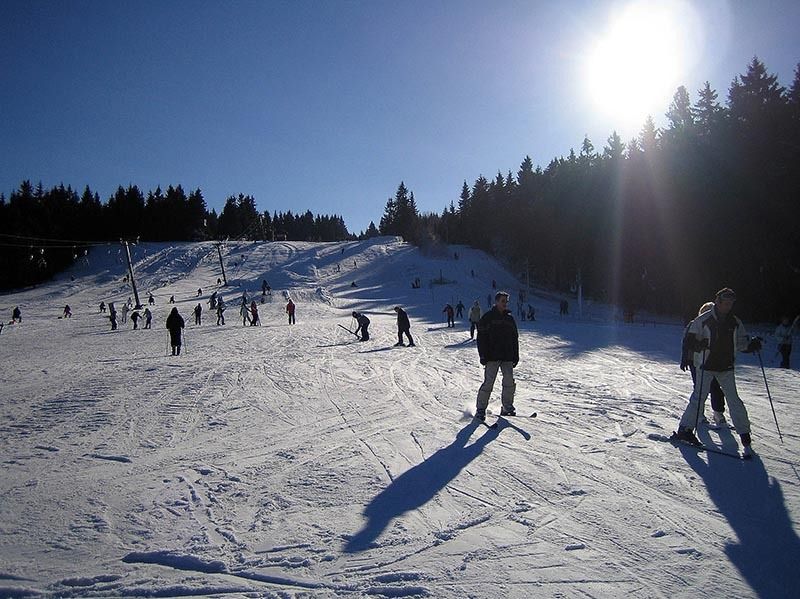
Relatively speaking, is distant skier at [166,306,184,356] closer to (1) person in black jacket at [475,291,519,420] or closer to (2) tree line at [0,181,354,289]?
(1) person in black jacket at [475,291,519,420]

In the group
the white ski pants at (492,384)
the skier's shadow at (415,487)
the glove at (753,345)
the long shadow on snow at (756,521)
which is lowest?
the long shadow on snow at (756,521)

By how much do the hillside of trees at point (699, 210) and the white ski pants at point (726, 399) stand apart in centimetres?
2927

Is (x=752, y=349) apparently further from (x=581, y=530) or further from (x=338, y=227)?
(x=338, y=227)

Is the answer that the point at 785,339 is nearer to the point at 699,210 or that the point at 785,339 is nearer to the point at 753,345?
the point at 753,345

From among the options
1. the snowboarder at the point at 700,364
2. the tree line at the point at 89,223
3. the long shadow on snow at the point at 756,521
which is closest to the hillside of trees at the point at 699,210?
the snowboarder at the point at 700,364

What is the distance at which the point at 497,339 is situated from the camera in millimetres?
6922

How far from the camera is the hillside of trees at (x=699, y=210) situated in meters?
28.0

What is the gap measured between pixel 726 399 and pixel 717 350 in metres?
0.58

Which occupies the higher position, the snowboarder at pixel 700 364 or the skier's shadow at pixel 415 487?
the snowboarder at pixel 700 364

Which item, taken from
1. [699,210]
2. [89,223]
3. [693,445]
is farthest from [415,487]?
[89,223]

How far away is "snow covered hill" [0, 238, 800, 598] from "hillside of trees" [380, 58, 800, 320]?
22510 millimetres

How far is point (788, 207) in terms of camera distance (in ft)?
89.2

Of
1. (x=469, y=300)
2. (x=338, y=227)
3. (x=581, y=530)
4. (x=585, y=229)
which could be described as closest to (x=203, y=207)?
(x=338, y=227)

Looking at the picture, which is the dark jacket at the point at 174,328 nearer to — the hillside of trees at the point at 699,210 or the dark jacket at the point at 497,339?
the dark jacket at the point at 497,339
